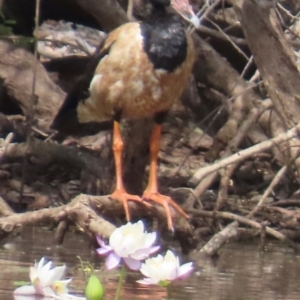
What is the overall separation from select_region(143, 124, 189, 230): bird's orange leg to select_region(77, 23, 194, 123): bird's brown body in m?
0.13

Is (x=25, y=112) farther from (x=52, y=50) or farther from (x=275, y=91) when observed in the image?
(x=275, y=91)

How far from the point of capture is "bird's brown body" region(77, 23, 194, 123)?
516 centimetres

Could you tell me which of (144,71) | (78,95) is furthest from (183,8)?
(78,95)

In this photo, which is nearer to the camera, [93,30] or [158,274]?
[158,274]

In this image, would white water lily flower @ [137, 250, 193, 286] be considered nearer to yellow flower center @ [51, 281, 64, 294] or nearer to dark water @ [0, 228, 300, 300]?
yellow flower center @ [51, 281, 64, 294]

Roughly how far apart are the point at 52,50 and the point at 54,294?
5466 millimetres

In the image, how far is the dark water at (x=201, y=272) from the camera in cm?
351

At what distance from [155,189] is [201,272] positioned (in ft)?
3.35

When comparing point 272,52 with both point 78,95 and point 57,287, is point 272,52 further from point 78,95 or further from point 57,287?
point 57,287

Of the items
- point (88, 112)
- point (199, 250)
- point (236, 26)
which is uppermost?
point (236, 26)

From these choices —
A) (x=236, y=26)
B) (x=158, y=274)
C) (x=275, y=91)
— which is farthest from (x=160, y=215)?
(x=236, y=26)

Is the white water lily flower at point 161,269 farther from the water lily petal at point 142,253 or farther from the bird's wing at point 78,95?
the bird's wing at point 78,95

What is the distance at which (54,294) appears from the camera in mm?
2303

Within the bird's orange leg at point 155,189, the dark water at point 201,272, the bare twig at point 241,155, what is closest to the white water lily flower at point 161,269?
the dark water at point 201,272
